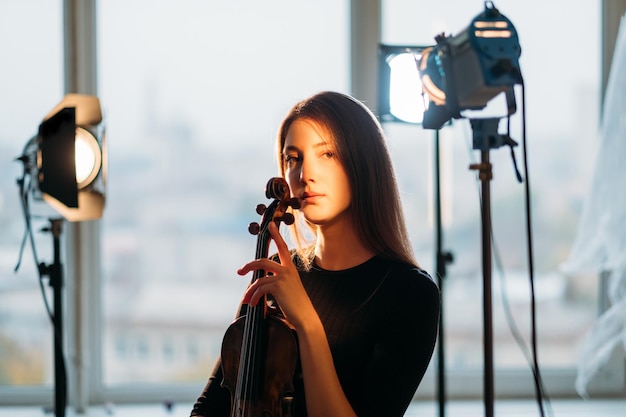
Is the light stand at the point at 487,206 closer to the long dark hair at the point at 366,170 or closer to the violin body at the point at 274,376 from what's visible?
the long dark hair at the point at 366,170

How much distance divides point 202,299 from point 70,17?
3.97 feet

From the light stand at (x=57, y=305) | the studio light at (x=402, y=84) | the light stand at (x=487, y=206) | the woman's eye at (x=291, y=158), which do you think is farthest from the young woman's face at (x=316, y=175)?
the light stand at (x=57, y=305)

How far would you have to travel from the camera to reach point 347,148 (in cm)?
144

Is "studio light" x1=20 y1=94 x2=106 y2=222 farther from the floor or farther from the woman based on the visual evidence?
the floor

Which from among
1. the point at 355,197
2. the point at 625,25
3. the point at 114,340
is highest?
the point at 625,25

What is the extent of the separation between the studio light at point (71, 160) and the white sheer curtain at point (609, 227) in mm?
1741

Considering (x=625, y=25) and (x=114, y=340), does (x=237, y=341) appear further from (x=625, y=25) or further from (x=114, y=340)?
(x=625, y=25)

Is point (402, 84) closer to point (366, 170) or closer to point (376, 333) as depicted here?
point (366, 170)

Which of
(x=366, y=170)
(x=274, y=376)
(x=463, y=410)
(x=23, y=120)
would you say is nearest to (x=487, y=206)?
(x=366, y=170)

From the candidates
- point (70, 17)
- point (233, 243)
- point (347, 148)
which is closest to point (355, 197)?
point (347, 148)

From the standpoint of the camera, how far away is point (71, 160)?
2.12 meters

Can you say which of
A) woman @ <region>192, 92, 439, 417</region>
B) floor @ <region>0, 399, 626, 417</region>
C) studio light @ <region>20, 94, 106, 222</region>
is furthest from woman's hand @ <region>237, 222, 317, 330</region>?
floor @ <region>0, 399, 626, 417</region>

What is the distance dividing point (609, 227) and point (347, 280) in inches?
68.7

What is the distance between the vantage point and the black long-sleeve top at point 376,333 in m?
1.34
